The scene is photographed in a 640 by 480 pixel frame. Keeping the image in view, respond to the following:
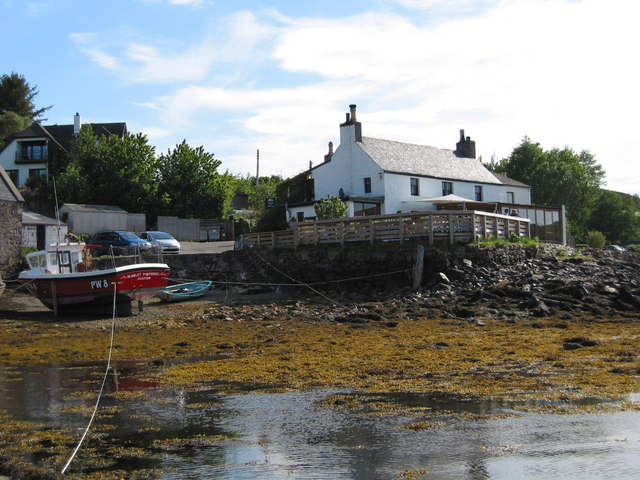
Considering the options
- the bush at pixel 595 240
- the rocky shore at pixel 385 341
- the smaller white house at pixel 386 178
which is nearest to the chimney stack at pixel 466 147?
the smaller white house at pixel 386 178

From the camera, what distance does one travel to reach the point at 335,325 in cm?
2123

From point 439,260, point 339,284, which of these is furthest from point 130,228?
point 439,260

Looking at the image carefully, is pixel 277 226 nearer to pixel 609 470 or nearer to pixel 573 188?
pixel 573 188

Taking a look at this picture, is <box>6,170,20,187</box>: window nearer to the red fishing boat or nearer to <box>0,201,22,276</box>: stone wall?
<box>0,201,22,276</box>: stone wall

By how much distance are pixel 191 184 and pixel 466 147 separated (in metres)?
22.9

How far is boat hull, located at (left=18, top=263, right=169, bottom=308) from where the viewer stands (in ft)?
78.0

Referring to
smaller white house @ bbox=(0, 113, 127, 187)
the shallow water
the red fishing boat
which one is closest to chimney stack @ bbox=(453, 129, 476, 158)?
smaller white house @ bbox=(0, 113, 127, 187)

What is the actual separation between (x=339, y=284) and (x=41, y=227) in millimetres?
18948

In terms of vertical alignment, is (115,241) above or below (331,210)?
below

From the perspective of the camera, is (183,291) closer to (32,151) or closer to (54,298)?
(54,298)

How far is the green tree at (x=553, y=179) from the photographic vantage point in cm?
6875

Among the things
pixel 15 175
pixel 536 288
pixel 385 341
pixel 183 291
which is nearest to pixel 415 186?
pixel 536 288

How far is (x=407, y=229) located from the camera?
29.4m

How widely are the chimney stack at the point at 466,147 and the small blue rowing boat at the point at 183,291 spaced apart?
1210 inches
